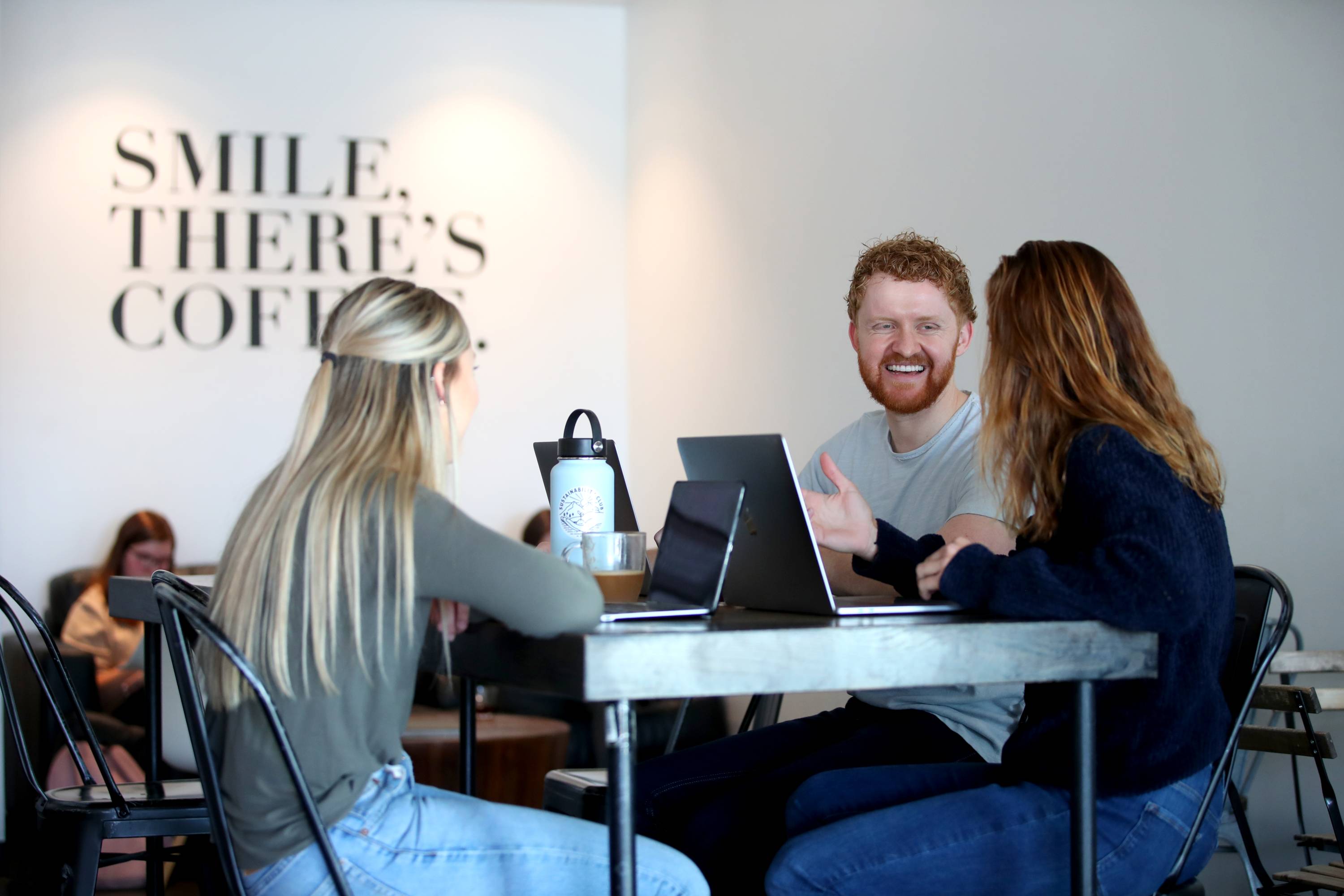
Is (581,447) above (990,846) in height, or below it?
above

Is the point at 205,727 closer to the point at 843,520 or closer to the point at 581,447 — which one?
the point at 581,447

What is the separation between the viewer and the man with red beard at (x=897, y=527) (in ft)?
5.65

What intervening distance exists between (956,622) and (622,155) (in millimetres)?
4140

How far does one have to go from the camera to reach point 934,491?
6.54 feet

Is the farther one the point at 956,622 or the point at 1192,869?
the point at 1192,869

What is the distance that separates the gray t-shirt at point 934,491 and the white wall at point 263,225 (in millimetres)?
2782

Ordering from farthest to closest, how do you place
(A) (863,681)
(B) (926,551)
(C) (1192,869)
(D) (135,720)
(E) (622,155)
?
(E) (622,155), (D) (135,720), (B) (926,551), (C) (1192,869), (A) (863,681)

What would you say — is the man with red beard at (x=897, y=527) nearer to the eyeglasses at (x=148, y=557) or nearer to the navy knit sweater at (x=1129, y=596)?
the navy knit sweater at (x=1129, y=596)

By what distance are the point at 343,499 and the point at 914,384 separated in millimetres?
1096

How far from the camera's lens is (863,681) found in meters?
1.15

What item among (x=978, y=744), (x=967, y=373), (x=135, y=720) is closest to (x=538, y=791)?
(x=135, y=720)

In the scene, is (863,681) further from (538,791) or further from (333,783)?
(538,791)

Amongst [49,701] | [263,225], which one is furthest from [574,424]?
[263,225]

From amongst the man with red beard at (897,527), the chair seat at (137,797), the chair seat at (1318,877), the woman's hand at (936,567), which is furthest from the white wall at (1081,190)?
the chair seat at (137,797)
